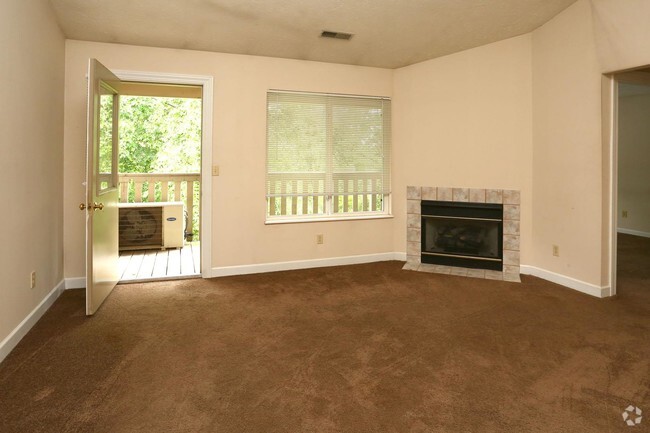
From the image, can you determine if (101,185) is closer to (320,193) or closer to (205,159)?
(205,159)

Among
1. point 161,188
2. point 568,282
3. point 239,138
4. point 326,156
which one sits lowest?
point 568,282

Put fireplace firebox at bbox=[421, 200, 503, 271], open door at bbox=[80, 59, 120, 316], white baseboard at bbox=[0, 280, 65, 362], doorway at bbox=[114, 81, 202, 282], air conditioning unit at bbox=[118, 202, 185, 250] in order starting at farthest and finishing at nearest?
air conditioning unit at bbox=[118, 202, 185, 250] < doorway at bbox=[114, 81, 202, 282] < fireplace firebox at bbox=[421, 200, 503, 271] < open door at bbox=[80, 59, 120, 316] < white baseboard at bbox=[0, 280, 65, 362]

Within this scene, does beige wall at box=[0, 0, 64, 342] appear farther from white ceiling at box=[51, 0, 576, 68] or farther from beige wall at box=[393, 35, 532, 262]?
beige wall at box=[393, 35, 532, 262]

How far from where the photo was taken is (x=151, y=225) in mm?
5430

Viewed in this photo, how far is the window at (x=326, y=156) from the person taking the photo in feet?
14.1

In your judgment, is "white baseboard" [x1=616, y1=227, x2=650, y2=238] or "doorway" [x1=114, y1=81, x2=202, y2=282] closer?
"doorway" [x1=114, y1=81, x2=202, y2=282]

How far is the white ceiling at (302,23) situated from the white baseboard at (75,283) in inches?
86.6

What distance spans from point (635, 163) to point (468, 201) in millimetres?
4417

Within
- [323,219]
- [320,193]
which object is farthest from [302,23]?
[323,219]

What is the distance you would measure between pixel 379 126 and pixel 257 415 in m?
3.68

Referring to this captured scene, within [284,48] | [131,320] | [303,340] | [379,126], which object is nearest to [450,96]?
[379,126]

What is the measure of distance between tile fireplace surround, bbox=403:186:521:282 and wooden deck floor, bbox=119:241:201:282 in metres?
2.45

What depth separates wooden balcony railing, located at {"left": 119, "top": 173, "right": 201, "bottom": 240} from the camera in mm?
5680

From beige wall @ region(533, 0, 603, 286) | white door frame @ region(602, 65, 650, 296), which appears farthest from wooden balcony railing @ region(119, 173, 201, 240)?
white door frame @ region(602, 65, 650, 296)
